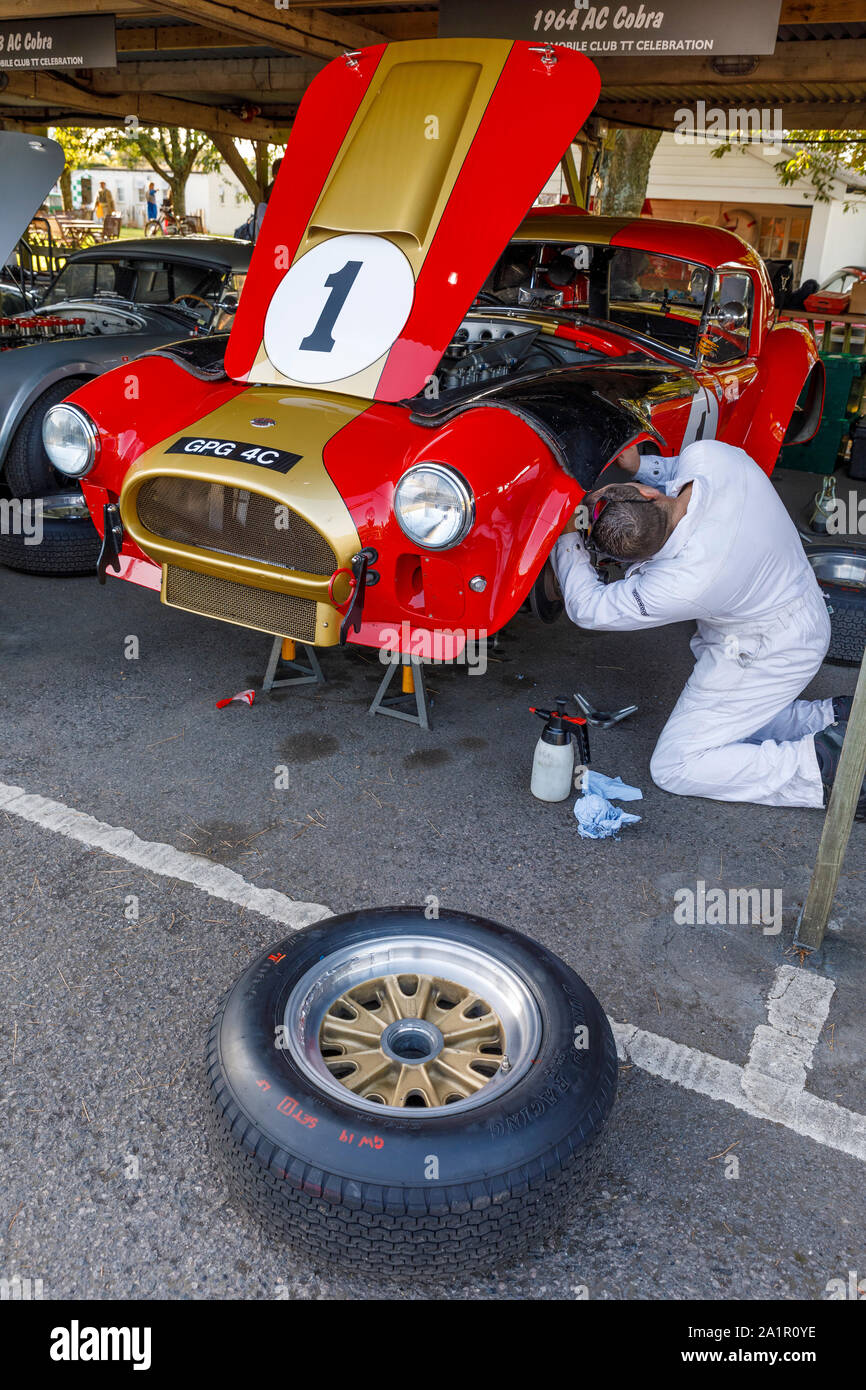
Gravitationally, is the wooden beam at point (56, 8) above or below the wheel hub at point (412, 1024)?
above

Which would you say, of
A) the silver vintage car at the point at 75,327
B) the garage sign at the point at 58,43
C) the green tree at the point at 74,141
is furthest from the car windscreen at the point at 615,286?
the green tree at the point at 74,141

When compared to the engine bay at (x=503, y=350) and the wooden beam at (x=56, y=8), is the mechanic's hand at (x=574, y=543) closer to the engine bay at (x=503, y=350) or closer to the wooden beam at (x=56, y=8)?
the engine bay at (x=503, y=350)

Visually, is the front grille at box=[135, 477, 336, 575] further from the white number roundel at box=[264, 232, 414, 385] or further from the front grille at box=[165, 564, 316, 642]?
the white number roundel at box=[264, 232, 414, 385]

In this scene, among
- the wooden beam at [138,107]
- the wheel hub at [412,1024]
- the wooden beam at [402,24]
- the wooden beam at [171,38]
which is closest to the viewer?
the wheel hub at [412,1024]

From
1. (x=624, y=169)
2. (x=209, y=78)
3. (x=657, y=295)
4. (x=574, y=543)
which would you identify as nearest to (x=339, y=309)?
(x=574, y=543)

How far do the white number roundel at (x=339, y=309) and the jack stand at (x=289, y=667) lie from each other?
3.55ft

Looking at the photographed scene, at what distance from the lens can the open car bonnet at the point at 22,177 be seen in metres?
4.65

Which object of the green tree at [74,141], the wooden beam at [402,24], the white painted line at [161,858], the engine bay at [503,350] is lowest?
the white painted line at [161,858]

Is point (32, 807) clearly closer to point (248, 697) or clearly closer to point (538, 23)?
point (248, 697)

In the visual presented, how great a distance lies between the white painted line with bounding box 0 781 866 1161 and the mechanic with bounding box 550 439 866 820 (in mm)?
904

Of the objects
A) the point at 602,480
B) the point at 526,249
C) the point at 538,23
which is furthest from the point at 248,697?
the point at 538,23

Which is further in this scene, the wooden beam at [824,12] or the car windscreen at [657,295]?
the wooden beam at [824,12]

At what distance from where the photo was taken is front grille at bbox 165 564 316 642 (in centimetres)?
318

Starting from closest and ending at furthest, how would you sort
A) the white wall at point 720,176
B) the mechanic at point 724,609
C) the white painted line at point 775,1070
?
the white painted line at point 775,1070
the mechanic at point 724,609
the white wall at point 720,176
